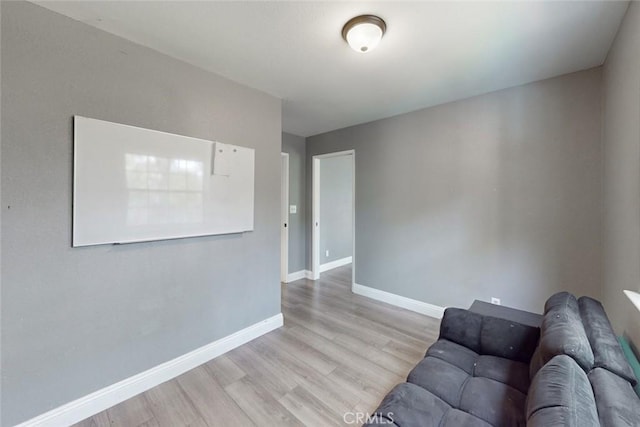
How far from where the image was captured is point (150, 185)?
5.98ft

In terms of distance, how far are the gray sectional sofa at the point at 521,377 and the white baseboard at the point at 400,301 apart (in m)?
1.35

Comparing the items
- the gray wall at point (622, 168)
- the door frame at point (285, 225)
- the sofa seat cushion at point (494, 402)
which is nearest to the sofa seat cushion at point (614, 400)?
the sofa seat cushion at point (494, 402)

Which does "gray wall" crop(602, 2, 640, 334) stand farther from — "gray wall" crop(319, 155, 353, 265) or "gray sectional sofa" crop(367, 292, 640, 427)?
"gray wall" crop(319, 155, 353, 265)

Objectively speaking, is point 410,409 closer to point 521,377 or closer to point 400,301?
point 521,377

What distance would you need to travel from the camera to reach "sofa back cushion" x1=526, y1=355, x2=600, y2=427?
740mm

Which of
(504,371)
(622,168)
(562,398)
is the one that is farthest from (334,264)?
(562,398)

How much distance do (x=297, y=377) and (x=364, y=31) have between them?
2471 millimetres

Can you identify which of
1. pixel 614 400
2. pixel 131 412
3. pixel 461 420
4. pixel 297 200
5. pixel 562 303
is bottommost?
pixel 131 412

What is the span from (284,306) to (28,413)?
2.22 m

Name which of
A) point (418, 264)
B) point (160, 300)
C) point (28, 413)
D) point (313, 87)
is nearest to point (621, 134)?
→ point (418, 264)

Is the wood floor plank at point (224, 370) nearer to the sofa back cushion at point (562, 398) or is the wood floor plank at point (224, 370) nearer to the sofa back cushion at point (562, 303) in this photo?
the sofa back cushion at point (562, 398)

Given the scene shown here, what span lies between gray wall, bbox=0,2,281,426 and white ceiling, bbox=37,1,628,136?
0.69 ft

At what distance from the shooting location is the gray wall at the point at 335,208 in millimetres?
4914

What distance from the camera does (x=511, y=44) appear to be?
181cm
